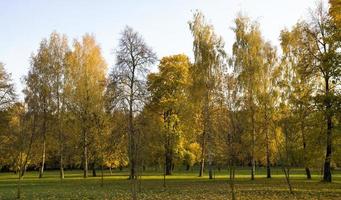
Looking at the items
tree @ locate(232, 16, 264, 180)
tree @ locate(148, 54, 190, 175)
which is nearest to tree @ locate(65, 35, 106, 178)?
tree @ locate(148, 54, 190, 175)

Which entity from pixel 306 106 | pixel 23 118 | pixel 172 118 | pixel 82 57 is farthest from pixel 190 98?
pixel 23 118

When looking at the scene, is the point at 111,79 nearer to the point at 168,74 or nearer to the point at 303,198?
the point at 303,198

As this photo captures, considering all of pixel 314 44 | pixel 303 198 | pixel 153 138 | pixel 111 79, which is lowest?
pixel 303 198

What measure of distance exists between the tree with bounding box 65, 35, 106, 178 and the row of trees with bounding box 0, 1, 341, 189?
5.1 inches

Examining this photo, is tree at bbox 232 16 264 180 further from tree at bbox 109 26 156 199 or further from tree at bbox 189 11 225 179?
tree at bbox 109 26 156 199

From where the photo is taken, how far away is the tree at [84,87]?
5134 cm

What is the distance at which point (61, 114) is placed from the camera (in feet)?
174

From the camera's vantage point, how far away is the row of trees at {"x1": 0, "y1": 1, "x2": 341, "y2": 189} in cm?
2267

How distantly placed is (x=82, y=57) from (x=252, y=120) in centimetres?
2358

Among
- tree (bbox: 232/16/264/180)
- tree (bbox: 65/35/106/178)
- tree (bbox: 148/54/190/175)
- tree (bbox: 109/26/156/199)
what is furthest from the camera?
tree (bbox: 148/54/190/175)

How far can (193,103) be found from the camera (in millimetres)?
50125

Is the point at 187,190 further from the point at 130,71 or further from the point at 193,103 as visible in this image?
the point at 193,103

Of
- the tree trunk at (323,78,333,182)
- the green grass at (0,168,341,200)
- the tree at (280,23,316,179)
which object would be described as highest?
the tree at (280,23,316,179)

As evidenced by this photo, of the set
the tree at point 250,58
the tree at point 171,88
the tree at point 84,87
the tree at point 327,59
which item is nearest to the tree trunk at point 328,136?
the tree at point 327,59
